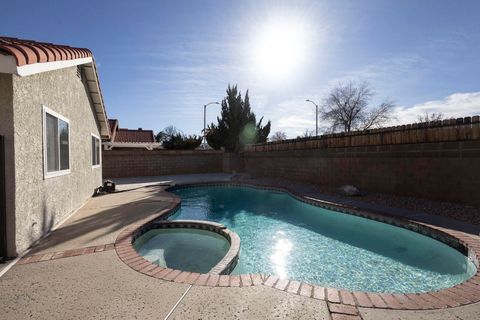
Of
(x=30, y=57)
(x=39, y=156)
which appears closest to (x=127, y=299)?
(x=30, y=57)

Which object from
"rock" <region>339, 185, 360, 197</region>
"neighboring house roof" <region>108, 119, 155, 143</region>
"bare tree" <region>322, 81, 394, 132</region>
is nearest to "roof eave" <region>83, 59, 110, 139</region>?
"rock" <region>339, 185, 360, 197</region>

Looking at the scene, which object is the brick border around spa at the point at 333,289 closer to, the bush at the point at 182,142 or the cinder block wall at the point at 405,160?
the cinder block wall at the point at 405,160

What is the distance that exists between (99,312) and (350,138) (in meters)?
12.4

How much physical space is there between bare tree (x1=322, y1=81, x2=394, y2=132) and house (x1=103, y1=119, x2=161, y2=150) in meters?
29.7

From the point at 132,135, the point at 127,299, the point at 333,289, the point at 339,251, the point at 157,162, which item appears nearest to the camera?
the point at 127,299

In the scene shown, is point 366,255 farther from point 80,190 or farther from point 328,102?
point 328,102

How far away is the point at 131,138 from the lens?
26.8 metres

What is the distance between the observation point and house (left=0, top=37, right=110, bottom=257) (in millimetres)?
4141

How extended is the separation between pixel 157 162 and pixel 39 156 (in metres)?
16.3

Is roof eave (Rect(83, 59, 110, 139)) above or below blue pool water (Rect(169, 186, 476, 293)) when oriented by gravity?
above

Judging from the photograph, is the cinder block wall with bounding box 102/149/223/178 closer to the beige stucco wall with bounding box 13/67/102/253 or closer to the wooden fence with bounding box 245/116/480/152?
the wooden fence with bounding box 245/116/480/152

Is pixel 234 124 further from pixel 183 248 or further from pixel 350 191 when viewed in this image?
pixel 183 248

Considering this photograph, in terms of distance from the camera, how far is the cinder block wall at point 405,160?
819cm

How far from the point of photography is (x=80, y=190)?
29.0 feet
